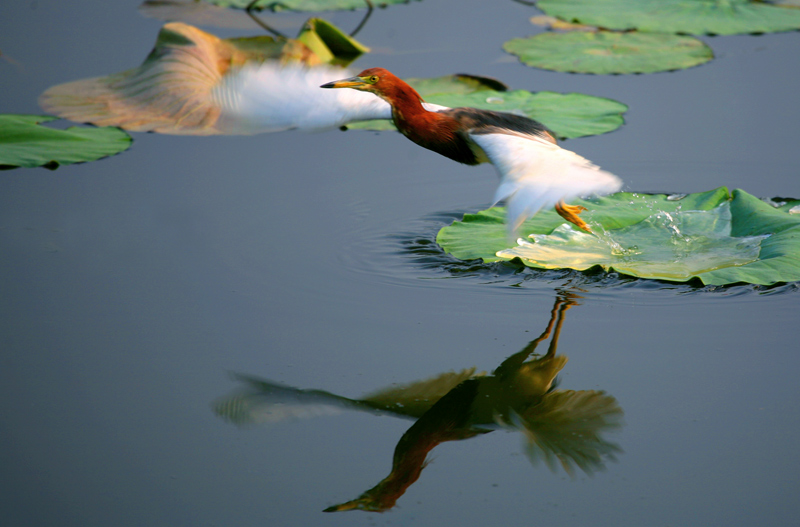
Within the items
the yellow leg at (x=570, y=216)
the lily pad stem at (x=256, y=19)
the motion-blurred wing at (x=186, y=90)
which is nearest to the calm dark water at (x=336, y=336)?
the motion-blurred wing at (x=186, y=90)

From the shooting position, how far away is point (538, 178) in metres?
2.48

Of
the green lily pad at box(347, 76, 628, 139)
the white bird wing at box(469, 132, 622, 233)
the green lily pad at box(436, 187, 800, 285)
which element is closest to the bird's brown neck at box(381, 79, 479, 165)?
the green lily pad at box(436, 187, 800, 285)

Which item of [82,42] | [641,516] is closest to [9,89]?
Answer: [82,42]

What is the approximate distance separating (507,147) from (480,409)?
97 cm

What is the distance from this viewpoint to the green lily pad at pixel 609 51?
5.29m

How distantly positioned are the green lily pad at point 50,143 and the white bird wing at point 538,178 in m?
2.30

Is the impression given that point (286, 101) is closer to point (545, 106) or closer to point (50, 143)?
point (50, 143)

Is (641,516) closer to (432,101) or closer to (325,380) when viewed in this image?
(325,380)

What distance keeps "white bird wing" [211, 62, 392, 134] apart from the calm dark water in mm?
491

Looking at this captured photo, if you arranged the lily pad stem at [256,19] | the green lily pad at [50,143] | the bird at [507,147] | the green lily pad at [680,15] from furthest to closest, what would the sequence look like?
1. the lily pad stem at [256,19]
2. the green lily pad at [680,15]
3. the green lily pad at [50,143]
4. the bird at [507,147]

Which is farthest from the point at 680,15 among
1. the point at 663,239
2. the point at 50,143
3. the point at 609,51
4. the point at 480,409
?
the point at 480,409

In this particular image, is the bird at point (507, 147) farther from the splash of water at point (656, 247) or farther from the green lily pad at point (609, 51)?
the green lily pad at point (609, 51)

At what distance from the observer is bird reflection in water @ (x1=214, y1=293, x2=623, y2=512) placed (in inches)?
89.0

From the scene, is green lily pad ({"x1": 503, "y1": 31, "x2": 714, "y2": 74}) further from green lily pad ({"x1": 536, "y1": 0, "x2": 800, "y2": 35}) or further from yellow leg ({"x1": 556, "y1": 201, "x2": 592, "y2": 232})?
yellow leg ({"x1": 556, "y1": 201, "x2": 592, "y2": 232})
